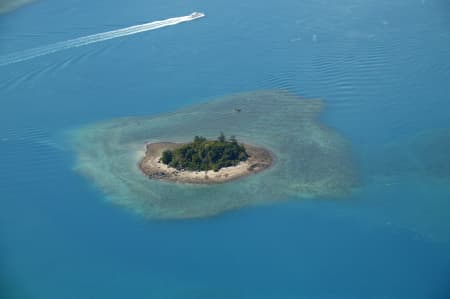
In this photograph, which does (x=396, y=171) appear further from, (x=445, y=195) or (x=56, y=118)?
(x=56, y=118)

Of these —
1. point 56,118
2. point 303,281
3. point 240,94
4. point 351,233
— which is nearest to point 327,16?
point 240,94

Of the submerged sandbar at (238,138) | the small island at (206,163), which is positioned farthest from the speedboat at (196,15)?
the small island at (206,163)

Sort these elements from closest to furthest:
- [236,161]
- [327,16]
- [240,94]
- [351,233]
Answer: [351,233] < [236,161] < [240,94] < [327,16]

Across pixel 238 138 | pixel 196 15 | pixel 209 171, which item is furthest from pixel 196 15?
pixel 209 171

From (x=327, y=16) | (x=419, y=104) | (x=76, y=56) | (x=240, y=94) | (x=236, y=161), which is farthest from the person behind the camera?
(x=327, y=16)

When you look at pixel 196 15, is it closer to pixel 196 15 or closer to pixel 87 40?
pixel 196 15

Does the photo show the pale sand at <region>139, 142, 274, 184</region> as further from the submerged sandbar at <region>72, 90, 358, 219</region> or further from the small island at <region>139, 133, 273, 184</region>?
the submerged sandbar at <region>72, 90, 358, 219</region>

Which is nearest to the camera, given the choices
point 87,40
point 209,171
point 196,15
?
point 209,171
